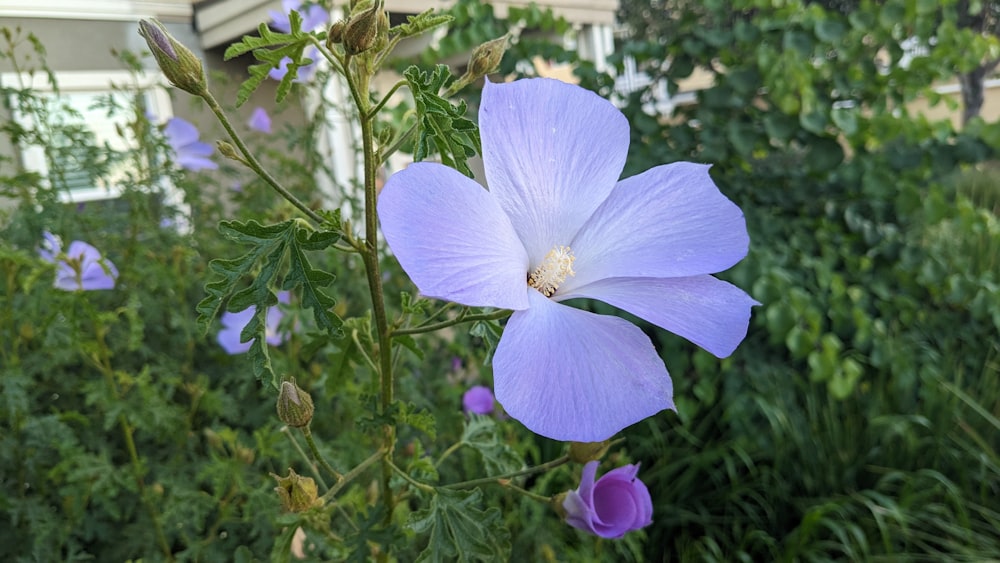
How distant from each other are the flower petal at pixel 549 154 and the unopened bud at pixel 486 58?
136 mm

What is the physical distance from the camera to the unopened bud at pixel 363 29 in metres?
0.47

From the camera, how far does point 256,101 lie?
3750 mm

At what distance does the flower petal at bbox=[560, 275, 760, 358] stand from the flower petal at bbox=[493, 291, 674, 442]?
0.02m

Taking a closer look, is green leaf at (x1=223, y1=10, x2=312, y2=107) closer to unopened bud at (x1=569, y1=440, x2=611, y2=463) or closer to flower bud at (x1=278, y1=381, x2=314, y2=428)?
flower bud at (x1=278, y1=381, x2=314, y2=428)

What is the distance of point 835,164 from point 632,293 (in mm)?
2504

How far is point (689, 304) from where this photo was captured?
48 cm

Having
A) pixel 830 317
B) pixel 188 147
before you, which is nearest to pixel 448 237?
Result: pixel 188 147

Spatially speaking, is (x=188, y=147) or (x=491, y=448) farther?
(x=188, y=147)

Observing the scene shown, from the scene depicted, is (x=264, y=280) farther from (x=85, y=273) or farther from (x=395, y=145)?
(x=85, y=273)

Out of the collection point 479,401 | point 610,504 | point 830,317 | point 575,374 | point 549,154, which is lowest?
point 830,317

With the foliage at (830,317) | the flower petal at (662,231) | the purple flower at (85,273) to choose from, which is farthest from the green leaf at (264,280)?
the foliage at (830,317)

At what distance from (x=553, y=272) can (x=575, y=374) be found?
0.37ft

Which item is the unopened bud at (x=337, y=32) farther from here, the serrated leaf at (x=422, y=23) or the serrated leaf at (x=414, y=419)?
the serrated leaf at (x=414, y=419)

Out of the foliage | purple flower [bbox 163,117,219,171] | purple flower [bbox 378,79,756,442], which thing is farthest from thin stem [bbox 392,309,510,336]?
the foliage
